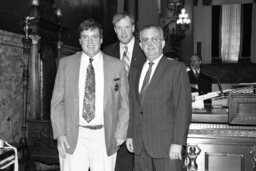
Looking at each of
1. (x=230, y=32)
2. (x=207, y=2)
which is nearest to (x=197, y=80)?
(x=207, y=2)

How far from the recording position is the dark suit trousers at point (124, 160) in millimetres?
2953

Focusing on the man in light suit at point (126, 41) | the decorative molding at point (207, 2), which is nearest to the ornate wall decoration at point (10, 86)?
the man in light suit at point (126, 41)

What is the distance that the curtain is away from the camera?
1357 centimetres

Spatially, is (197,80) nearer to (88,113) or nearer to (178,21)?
(88,113)

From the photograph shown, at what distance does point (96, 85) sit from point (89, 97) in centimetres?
10

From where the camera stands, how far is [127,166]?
296 centimetres

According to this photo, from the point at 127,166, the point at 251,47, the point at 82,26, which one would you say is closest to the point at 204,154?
the point at 127,166

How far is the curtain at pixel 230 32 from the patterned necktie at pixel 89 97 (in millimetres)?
12054

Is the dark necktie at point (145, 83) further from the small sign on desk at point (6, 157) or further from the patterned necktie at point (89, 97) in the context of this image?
the small sign on desk at point (6, 157)

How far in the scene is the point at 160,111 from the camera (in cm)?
219

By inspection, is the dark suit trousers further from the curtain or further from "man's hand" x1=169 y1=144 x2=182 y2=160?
the curtain

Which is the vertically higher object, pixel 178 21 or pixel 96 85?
pixel 178 21

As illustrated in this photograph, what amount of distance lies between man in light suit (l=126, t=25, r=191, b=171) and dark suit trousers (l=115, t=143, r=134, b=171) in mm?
631

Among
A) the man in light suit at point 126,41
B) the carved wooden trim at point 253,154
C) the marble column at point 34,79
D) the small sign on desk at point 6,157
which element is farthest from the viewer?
the marble column at point 34,79
